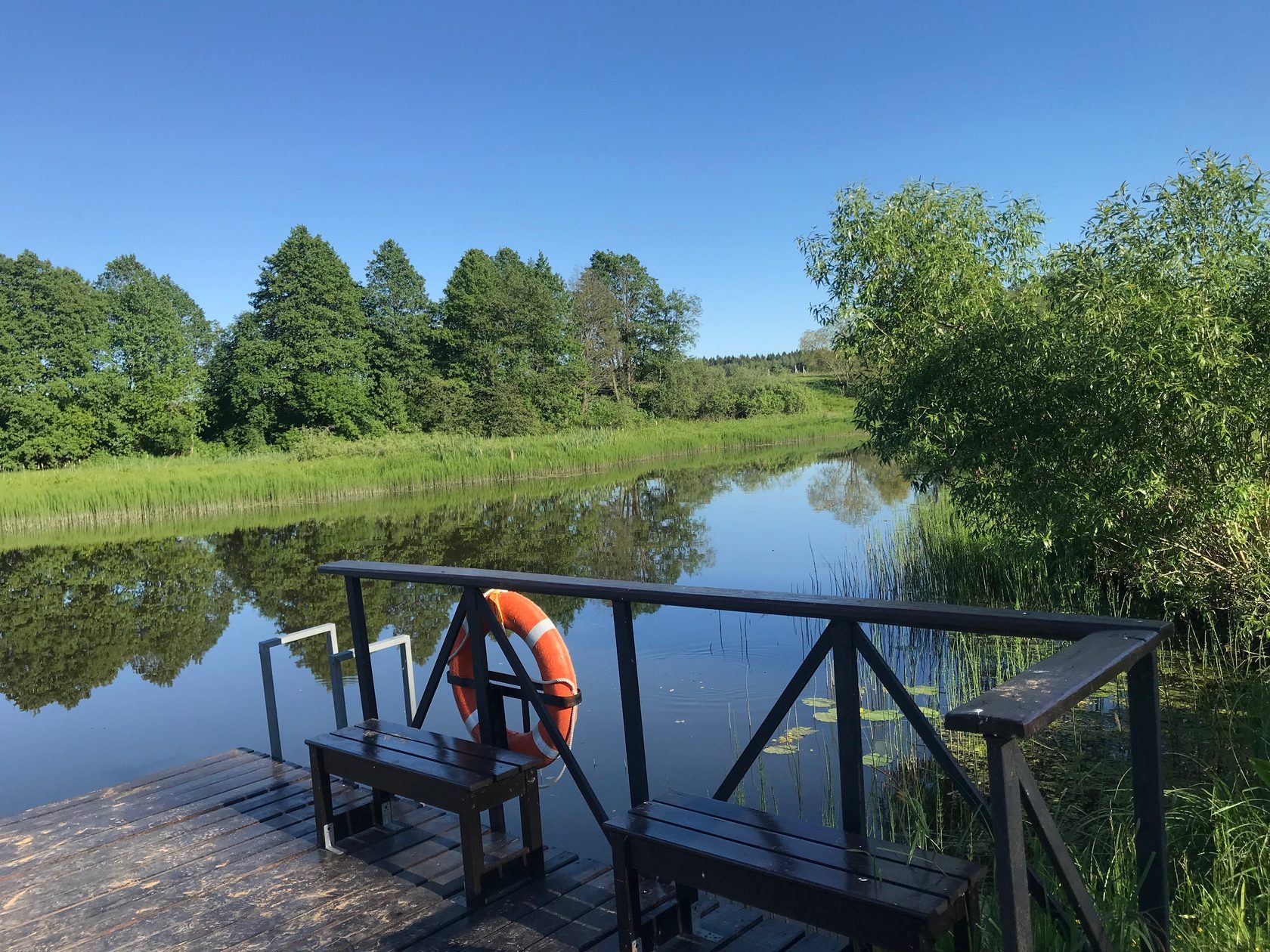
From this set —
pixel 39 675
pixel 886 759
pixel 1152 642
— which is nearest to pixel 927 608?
pixel 1152 642

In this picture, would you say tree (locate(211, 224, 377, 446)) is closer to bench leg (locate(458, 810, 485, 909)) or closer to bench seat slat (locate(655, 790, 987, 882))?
bench leg (locate(458, 810, 485, 909))

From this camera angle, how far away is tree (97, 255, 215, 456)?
96.1ft

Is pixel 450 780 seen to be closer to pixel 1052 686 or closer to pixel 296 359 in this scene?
pixel 1052 686

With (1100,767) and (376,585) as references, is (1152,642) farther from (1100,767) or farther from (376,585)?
(376,585)

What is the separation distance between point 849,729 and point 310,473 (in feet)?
65.9

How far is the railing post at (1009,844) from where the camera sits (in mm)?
1158

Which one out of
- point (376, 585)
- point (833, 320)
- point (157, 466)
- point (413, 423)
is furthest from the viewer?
point (413, 423)

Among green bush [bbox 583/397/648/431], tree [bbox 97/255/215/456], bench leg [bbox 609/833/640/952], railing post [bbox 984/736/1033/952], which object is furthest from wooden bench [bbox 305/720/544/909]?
green bush [bbox 583/397/648/431]

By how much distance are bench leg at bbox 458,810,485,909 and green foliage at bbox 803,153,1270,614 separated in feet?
13.3

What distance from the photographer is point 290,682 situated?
21.8 ft

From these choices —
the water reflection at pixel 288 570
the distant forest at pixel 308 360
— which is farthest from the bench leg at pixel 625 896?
the distant forest at pixel 308 360

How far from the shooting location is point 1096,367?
488 cm

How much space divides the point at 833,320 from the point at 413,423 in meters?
27.4

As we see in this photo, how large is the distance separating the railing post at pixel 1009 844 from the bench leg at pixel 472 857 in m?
1.43
